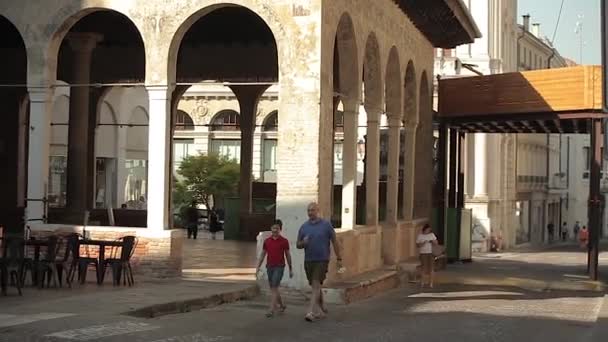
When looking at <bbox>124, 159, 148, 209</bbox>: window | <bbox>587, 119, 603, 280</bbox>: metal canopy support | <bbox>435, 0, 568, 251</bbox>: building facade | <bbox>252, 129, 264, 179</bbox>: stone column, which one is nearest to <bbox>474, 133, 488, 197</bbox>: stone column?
<bbox>435, 0, 568, 251</bbox>: building facade

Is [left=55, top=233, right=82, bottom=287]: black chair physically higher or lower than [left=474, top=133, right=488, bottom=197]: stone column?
lower

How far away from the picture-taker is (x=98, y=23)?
2402 centimetres

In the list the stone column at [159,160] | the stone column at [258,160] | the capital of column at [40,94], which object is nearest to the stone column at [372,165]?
the stone column at [159,160]

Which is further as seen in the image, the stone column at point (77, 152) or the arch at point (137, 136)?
the arch at point (137, 136)

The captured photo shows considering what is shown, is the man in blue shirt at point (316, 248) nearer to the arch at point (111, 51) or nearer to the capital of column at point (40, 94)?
the capital of column at point (40, 94)

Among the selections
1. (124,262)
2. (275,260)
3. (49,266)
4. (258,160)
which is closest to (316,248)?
(275,260)

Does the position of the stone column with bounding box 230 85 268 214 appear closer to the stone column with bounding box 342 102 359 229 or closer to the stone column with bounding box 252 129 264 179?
the stone column with bounding box 342 102 359 229

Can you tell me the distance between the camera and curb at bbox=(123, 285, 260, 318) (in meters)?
14.0

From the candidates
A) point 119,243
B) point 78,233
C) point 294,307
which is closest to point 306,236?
point 294,307

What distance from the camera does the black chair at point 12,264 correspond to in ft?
48.9

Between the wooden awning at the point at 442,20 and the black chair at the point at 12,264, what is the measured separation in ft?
40.4

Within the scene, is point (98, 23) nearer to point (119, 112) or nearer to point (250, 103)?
point (250, 103)

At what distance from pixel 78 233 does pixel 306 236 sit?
5.84 meters

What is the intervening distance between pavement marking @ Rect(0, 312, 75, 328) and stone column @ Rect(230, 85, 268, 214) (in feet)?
67.2
